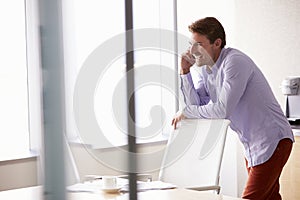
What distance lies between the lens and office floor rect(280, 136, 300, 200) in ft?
11.1

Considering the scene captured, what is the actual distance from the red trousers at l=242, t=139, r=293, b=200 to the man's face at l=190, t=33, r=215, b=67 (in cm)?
50

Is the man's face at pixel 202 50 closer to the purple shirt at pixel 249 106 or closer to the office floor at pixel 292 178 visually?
the purple shirt at pixel 249 106

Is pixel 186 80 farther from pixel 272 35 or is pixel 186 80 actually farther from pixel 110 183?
pixel 272 35

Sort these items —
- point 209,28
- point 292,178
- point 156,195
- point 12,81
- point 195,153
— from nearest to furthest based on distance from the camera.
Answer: point 156,195, point 209,28, point 195,153, point 292,178, point 12,81

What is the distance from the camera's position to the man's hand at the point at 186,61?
263cm

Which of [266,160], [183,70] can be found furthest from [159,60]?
[266,160]

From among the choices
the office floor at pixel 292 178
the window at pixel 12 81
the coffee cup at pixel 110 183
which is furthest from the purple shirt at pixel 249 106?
the window at pixel 12 81

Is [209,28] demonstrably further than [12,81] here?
No

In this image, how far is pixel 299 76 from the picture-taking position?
12.0 feet

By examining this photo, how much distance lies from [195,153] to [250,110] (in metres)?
0.39

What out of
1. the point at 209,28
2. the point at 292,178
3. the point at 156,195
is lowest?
the point at 292,178

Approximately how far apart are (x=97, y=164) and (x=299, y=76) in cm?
153

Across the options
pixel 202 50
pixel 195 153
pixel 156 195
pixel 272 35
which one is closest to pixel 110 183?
pixel 156 195

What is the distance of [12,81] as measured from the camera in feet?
11.6
